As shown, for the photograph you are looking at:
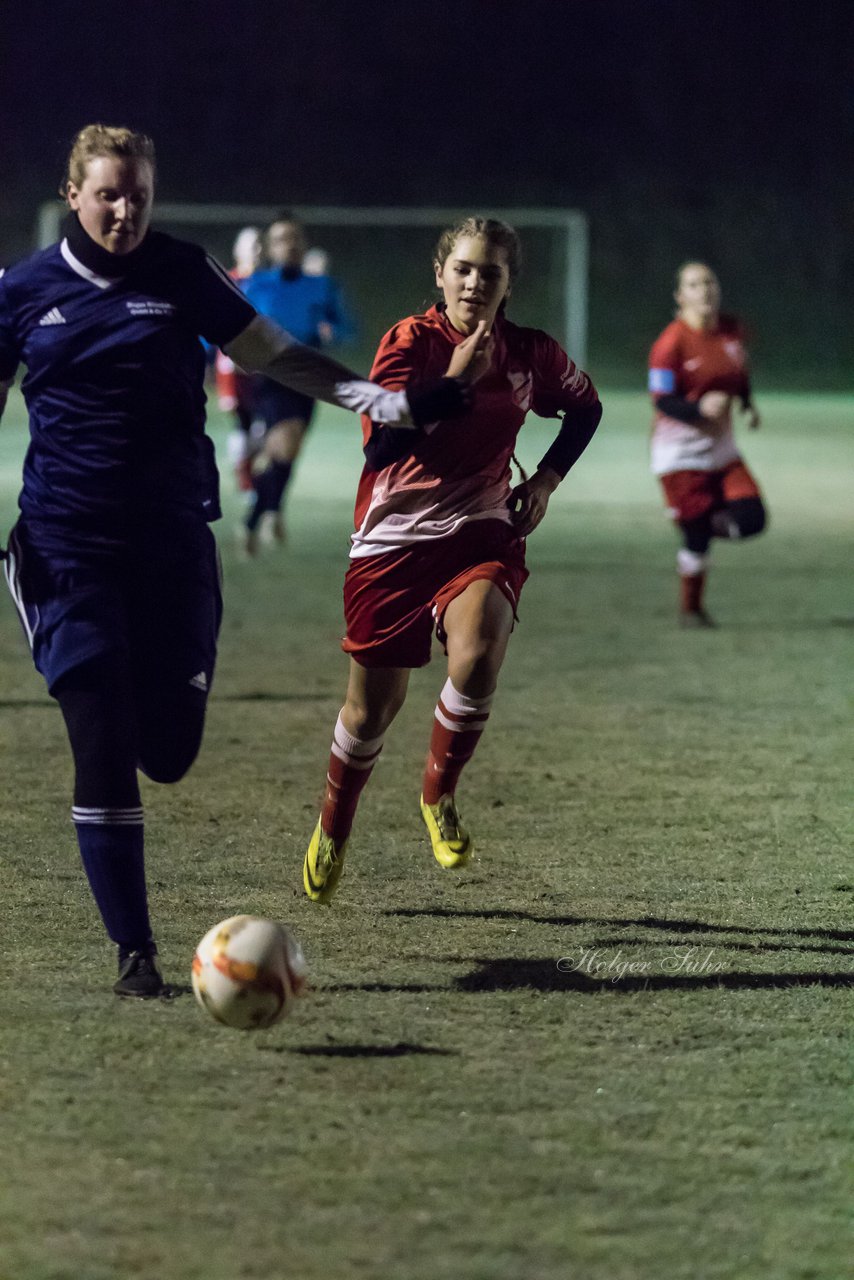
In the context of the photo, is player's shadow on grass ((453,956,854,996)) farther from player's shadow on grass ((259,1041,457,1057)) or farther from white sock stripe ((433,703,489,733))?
white sock stripe ((433,703,489,733))

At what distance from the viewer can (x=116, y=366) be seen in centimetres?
411

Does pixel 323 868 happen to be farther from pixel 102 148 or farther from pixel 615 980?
pixel 102 148

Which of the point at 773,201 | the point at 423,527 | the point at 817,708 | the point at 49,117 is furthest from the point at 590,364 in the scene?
the point at 423,527

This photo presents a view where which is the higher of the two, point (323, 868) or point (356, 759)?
point (356, 759)

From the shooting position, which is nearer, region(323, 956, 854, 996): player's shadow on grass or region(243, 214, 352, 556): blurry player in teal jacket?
region(323, 956, 854, 996): player's shadow on grass

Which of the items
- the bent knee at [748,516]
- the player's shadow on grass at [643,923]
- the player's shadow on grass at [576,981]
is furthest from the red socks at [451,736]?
the bent knee at [748,516]

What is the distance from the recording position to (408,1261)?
9.62 feet

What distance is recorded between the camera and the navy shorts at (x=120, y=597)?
419 cm

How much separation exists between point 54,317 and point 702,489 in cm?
671

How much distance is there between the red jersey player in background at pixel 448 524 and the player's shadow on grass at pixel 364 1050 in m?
1.07

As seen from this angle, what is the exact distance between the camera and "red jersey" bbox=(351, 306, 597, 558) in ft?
16.0

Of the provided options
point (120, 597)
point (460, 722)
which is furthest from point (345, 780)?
point (120, 597)

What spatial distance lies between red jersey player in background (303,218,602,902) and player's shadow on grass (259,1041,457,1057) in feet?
3.53

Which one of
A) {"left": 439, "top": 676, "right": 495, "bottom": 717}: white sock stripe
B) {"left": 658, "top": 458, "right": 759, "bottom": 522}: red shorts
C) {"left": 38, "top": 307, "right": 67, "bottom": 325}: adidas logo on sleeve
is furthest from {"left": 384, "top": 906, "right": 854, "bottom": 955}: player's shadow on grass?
{"left": 658, "top": 458, "right": 759, "bottom": 522}: red shorts
